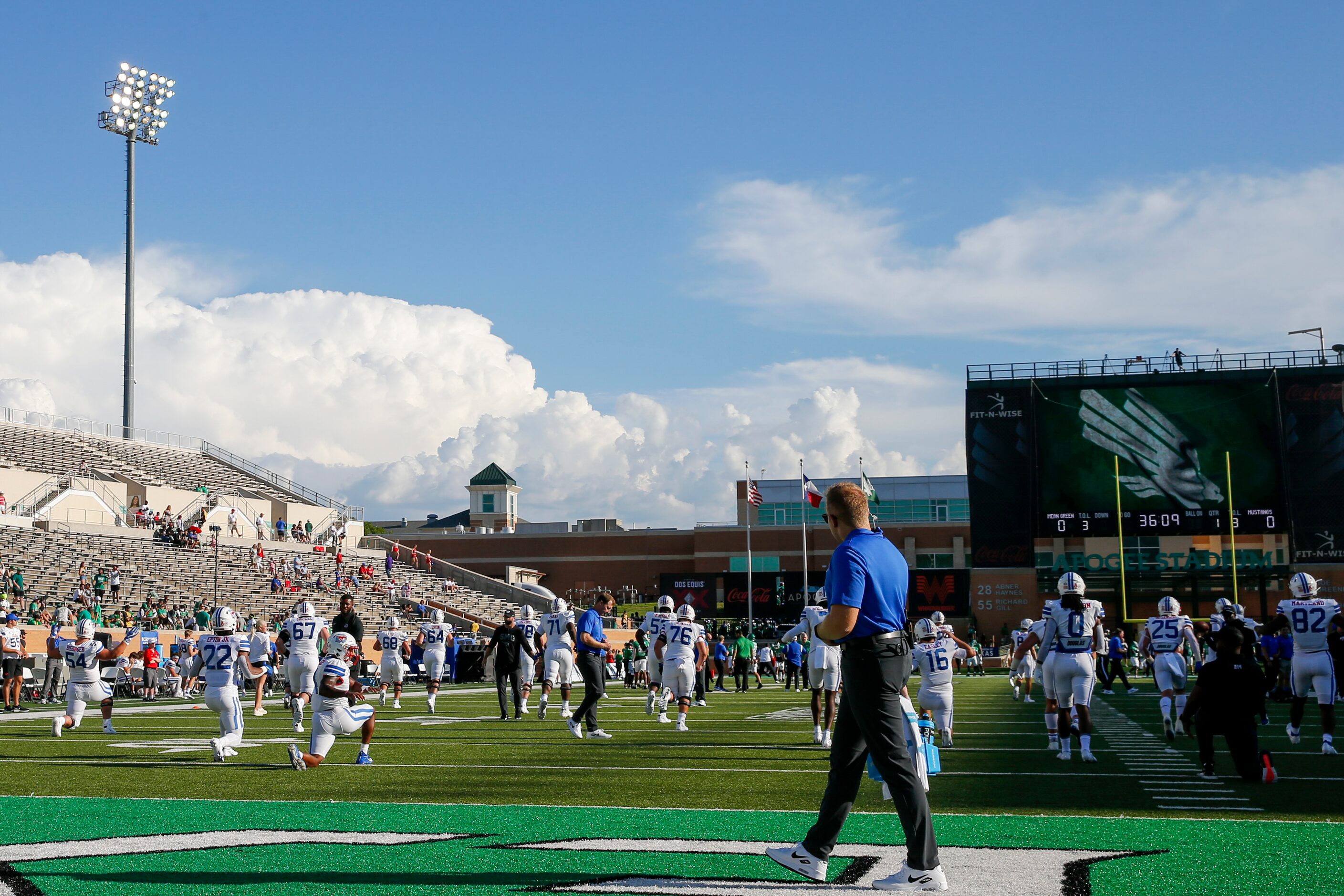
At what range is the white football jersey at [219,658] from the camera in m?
12.6

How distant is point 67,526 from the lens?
40.2 meters

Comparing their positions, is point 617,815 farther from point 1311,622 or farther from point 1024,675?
point 1024,675

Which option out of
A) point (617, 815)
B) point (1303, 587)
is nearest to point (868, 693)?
point (617, 815)

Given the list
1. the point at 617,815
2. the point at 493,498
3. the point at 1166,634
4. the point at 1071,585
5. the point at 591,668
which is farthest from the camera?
the point at 493,498

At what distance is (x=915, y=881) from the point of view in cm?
551

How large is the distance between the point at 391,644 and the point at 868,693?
16.5 m

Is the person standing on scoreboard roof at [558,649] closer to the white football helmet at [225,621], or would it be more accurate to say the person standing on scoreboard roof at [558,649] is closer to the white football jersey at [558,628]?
the white football jersey at [558,628]

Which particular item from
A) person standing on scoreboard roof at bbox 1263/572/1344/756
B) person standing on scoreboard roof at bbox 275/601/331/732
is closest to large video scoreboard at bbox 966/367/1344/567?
person standing on scoreboard roof at bbox 1263/572/1344/756

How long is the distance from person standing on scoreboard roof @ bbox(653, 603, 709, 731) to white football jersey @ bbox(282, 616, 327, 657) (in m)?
4.31

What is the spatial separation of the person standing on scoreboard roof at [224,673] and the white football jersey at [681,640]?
17.3ft

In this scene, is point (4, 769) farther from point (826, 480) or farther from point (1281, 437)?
point (826, 480)

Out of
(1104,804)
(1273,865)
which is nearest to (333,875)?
(1273,865)

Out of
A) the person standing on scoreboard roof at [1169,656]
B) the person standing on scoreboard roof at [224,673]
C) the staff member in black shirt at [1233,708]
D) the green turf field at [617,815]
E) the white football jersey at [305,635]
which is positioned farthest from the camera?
the white football jersey at [305,635]

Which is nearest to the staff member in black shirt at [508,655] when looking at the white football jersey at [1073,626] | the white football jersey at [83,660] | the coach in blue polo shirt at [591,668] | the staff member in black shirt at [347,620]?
the coach in blue polo shirt at [591,668]
